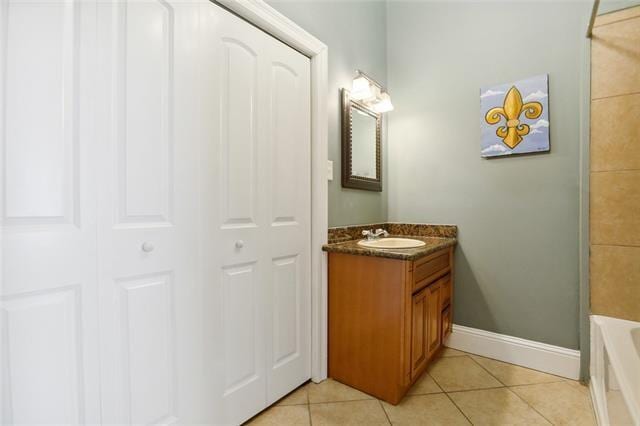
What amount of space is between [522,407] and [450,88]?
6.67 ft

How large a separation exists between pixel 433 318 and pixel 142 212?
1.66 metres

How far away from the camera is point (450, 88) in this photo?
2.27 metres

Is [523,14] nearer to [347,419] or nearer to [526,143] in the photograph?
[526,143]

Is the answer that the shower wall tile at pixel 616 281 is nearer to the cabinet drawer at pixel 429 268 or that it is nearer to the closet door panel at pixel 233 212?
the cabinet drawer at pixel 429 268

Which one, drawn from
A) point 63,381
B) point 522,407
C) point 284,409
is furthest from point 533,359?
point 63,381

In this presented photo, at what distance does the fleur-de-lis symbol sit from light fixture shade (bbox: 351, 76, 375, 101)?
2.89 ft

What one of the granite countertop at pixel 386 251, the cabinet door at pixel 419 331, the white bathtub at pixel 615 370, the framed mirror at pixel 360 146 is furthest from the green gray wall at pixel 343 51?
the white bathtub at pixel 615 370

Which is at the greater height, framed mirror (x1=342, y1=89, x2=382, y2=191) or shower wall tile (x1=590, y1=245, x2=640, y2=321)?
framed mirror (x1=342, y1=89, x2=382, y2=191)

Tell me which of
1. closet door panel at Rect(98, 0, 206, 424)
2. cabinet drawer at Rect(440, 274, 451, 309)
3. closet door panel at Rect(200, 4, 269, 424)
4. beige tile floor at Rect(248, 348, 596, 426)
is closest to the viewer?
closet door panel at Rect(98, 0, 206, 424)

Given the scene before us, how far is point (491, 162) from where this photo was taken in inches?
83.2

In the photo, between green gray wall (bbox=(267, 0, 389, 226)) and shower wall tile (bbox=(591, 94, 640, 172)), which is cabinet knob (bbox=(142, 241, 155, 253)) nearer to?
green gray wall (bbox=(267, 0, 389, 226))

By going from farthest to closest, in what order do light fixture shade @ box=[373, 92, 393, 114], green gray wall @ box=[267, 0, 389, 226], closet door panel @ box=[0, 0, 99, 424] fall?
light fixture shade @ box=[373, 92, 393, 114], green gray wall @ box=[267, 0, 389, 226], closet door panel @ box=[0, 0, 99, 424]

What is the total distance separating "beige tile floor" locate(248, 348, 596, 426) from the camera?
1.49m

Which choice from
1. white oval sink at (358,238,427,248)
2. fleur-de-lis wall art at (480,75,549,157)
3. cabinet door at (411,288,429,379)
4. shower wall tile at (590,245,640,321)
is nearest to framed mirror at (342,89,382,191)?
white oval sink at (358,238,427,248)
